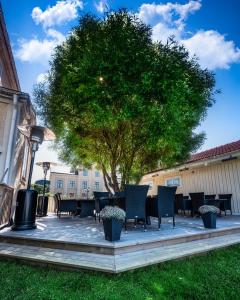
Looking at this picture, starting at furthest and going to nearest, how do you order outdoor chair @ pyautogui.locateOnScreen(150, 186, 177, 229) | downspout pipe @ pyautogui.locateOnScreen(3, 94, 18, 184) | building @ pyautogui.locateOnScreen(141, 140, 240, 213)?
building @ pyautogui.locateOnScreen(141, 140, 240, 213) → downspout pipe @ pyautogui.locateOnScreen(3, 94, 18, 184) → outdoor chair @ pyautogui.locateOnScreen(150, 186, 177, 229)

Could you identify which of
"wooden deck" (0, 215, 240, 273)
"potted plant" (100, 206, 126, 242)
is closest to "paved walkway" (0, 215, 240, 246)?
"wooden deck" (0, 215, 240, 273)

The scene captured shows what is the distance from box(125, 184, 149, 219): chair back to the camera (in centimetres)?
491

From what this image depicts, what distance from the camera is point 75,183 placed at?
36688mm

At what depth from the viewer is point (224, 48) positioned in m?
8.33

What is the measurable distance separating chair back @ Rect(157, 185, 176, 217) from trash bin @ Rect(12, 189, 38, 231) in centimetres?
327

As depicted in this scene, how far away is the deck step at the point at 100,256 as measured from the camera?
316 cm

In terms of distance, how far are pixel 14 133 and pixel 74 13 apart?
5.23m

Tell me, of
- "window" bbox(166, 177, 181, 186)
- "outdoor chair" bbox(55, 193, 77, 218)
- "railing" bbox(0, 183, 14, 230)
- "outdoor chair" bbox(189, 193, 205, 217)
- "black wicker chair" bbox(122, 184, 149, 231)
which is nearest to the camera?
"black wicker chair" bbox(122, 184, 149, 231)

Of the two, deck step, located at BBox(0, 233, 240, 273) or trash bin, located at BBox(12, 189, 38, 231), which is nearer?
deck step, located at BBox(0, 233, 240, 273)

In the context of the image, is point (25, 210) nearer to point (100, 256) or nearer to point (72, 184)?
point (100, 256)

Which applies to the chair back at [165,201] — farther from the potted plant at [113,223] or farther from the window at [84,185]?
the window at [84,185]

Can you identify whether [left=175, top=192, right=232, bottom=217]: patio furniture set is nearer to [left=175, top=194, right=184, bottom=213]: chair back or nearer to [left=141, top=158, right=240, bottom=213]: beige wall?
[left=175, top=194, right=184, bottom=213]: chair back

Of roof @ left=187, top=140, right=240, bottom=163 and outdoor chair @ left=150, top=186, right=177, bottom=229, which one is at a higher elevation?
roof @ left=187, top=140, right=240, bottom=163

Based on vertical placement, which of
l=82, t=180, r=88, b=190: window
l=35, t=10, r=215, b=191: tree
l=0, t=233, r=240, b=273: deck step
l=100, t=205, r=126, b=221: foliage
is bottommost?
l=0, t=233, r=240, b=273: deck step
